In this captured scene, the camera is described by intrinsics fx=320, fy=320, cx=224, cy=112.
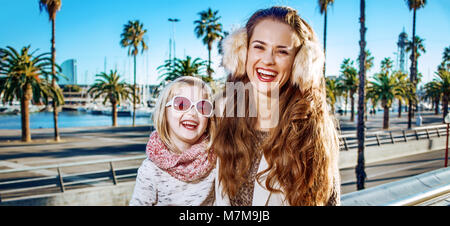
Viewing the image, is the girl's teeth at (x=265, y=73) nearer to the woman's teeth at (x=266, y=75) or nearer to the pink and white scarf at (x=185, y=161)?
the woman's teeth at (x=266, y=75)

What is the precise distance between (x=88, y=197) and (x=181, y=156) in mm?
8797

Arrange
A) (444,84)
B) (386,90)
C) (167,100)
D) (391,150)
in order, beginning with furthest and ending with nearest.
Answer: (386,90)
(444,84)
(391,150)
(167,100)

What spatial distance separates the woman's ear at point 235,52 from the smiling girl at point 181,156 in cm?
20

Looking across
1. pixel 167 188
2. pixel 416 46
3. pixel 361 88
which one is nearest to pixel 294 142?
pixel 167 188

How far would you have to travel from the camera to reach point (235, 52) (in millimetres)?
1702

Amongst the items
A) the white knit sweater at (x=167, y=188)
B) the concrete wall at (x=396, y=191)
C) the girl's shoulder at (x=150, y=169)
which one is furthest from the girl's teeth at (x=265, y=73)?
the concrete wall at (x=396, y=191)

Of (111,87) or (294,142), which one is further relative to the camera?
(111,87)

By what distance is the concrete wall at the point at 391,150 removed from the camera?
16562 mm

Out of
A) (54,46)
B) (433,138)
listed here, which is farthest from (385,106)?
(54,46)

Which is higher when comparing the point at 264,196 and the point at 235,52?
the point at 235,52

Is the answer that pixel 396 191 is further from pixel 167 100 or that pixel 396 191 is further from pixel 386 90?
pixel 386 90

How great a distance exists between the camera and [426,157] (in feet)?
62.0
